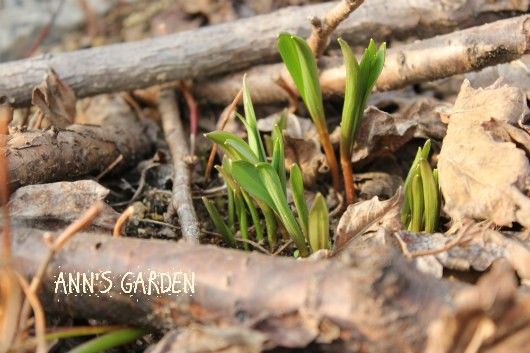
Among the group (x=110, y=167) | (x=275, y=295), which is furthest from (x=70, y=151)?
(x=275, y=295)

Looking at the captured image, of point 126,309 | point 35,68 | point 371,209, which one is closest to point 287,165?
point 371,209

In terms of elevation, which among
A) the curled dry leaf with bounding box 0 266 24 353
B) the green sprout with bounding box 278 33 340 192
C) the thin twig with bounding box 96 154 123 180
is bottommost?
the thin twig with bounding box 96 154 123 180

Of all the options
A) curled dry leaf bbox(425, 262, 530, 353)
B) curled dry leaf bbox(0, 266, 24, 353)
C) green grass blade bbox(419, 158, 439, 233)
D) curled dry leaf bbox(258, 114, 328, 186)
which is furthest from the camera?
curled dry leaf bbox(258, 114, 328, 186)

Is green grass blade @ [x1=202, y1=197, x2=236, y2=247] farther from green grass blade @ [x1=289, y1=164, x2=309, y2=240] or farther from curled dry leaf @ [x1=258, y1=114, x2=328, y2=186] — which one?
curled dry leaf @ [x1=258, y1=114, x2=328, y2=186]

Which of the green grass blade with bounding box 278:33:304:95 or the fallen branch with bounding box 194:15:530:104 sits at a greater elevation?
the green grass blade with bounding box 278:33:304:95

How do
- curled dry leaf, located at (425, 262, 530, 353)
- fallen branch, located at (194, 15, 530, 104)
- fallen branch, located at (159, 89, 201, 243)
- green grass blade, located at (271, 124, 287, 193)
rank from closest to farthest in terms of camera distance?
curled dry leaf, located at (425, 262, 530, 353) < green grass blade, located at (271, 124, 287, 193) < fallen branch, located at (159, 89, 201, 243) < fallen branch, located at (194, 15, 530, 104)

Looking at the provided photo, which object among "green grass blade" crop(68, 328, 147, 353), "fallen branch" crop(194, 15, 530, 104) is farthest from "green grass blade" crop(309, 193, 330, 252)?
"fallen branch" crop(194, 15, 530, 104)

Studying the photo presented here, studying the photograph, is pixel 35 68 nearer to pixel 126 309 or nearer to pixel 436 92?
pixel 126 309

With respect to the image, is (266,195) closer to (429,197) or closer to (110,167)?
(429,197)
